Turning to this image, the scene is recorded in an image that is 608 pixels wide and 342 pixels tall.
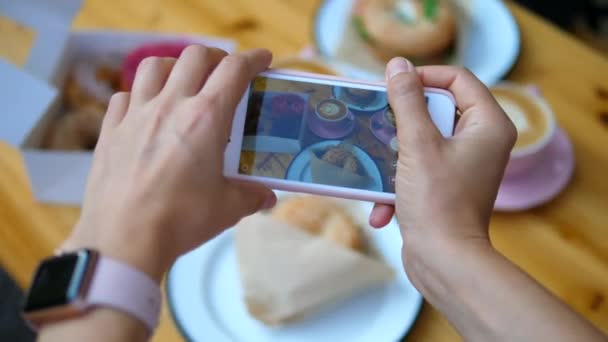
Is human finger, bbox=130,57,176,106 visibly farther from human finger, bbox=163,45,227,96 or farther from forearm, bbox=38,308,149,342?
forearm, bbox=38,308,149,342

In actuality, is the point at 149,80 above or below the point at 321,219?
above

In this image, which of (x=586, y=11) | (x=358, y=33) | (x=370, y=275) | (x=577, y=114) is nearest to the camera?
(x=370, y=275)

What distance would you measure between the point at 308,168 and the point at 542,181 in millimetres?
355

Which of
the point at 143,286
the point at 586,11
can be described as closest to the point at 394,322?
the point at 143,286

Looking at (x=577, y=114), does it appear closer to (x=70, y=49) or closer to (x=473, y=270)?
(x=473, y=270)

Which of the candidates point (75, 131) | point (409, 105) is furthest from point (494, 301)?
point (75, 131)

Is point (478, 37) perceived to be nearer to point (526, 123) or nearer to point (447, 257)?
point (526, 123)

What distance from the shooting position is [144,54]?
0.82 m

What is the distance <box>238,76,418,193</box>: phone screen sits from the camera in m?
0.55

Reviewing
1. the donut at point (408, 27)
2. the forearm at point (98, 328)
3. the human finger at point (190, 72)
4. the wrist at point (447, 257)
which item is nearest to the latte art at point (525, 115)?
the donut at point (408, 27)

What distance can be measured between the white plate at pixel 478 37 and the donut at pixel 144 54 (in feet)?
0.71

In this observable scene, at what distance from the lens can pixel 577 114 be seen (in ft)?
2.73

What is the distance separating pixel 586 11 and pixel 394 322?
1.07 meters

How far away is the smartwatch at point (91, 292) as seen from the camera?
0.42 meters
